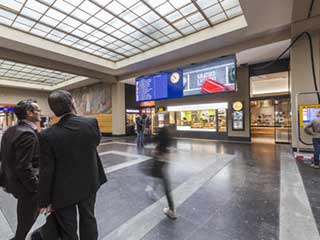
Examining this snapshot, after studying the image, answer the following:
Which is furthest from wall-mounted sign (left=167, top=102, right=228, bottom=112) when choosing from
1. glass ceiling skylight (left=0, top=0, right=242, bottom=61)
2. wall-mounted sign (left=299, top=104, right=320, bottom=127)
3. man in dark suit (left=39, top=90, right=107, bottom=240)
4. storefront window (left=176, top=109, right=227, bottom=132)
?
man in dark suit (left=39, top=90, right=107, bottom=240)

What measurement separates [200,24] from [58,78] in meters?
11.1

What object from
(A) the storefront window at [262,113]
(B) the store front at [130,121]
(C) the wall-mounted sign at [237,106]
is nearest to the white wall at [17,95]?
(B) the store front at [130,121]

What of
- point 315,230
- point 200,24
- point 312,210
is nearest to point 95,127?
point 315,230

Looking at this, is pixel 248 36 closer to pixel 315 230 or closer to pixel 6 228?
pixel 315 230

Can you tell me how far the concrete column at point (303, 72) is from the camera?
5.44 meters

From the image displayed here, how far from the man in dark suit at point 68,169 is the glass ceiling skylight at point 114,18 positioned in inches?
205

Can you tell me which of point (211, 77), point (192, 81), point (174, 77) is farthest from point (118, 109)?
point (211, 77)

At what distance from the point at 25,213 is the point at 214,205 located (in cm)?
235

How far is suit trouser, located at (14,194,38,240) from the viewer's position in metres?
1.50

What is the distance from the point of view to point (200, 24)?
245 inches

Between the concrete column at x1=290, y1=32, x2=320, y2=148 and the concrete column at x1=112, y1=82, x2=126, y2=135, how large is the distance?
9.47 metres

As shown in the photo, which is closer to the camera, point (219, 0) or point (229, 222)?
point (229, 222)

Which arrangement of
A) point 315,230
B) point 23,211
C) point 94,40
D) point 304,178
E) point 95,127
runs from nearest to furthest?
point 95,127
point 23,211
point 315,230
point 304,178
point 94,40

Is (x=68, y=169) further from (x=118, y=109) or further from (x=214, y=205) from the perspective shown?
(x=118, y=109)
